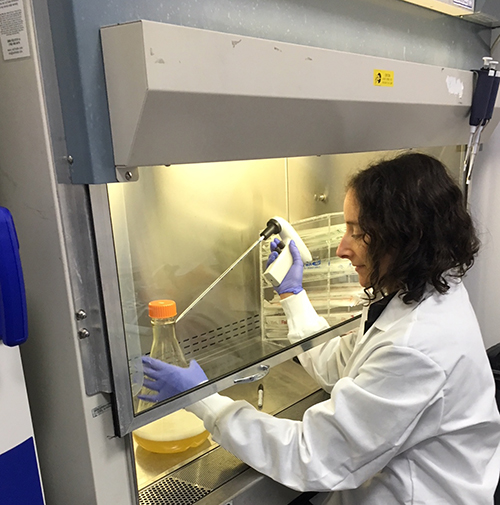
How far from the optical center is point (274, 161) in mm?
1533

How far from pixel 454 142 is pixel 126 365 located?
1300mm

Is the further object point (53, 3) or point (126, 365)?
point (126, 365)

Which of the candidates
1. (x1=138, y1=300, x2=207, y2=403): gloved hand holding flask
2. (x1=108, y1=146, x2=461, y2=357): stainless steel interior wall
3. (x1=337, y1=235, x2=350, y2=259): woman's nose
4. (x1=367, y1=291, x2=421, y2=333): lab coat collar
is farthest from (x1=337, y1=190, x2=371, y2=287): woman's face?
(x1=138, y1=300, x2=207, y2=403): gloved hand holding flask

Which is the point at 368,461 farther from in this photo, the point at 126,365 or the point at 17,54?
the point at 17,54

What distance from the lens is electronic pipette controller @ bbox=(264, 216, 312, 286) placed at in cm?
153

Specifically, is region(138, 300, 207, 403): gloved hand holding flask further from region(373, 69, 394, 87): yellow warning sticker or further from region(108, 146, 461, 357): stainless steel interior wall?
region(373, 69, 394, 87): yellow warning sticker

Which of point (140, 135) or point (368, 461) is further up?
point (140, 135)

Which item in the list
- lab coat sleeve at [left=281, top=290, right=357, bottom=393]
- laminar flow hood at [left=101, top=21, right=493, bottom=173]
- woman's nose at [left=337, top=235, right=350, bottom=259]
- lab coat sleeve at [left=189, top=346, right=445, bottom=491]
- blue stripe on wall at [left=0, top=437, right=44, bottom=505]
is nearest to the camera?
laminar flow hood at [left=101, top=21, right=493, bottom=173]

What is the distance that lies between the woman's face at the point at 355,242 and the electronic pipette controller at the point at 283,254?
0.26 meters

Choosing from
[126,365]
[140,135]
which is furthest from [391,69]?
[126,365]

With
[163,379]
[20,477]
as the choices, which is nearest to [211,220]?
[163,379]

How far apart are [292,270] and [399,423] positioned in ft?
2.03

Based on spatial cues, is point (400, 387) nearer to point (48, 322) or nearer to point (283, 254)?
point (283, 254)

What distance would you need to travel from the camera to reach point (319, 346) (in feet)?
5.21
